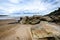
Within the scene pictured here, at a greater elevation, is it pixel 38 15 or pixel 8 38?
pixel 38 15

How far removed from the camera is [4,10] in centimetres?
308

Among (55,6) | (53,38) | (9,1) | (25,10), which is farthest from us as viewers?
(55,6)

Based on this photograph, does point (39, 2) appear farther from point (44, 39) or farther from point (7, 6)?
point (44, 39)

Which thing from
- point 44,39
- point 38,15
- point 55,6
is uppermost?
point 55,6

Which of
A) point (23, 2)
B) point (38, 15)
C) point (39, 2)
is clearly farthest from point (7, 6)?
point (38, 15)

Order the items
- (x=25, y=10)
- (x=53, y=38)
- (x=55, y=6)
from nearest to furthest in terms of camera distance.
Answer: (x=53, y=38) → (x=25, y=10) → (x=55, y=6)

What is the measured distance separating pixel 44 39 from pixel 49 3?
193 cm

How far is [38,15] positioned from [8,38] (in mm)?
2153

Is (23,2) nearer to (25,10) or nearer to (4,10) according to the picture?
(25,10)

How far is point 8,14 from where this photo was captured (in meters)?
3.23

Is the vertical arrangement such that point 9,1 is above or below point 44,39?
above

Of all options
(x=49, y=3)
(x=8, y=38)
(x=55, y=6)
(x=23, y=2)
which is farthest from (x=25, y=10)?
(x=8, y=38)

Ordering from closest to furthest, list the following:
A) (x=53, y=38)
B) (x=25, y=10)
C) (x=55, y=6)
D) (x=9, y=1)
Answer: (x=53, y=38) → (x=9, y=1) → (x=25, y=10) → (x=55, y=6)

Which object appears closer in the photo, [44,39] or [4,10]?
[44,39]
